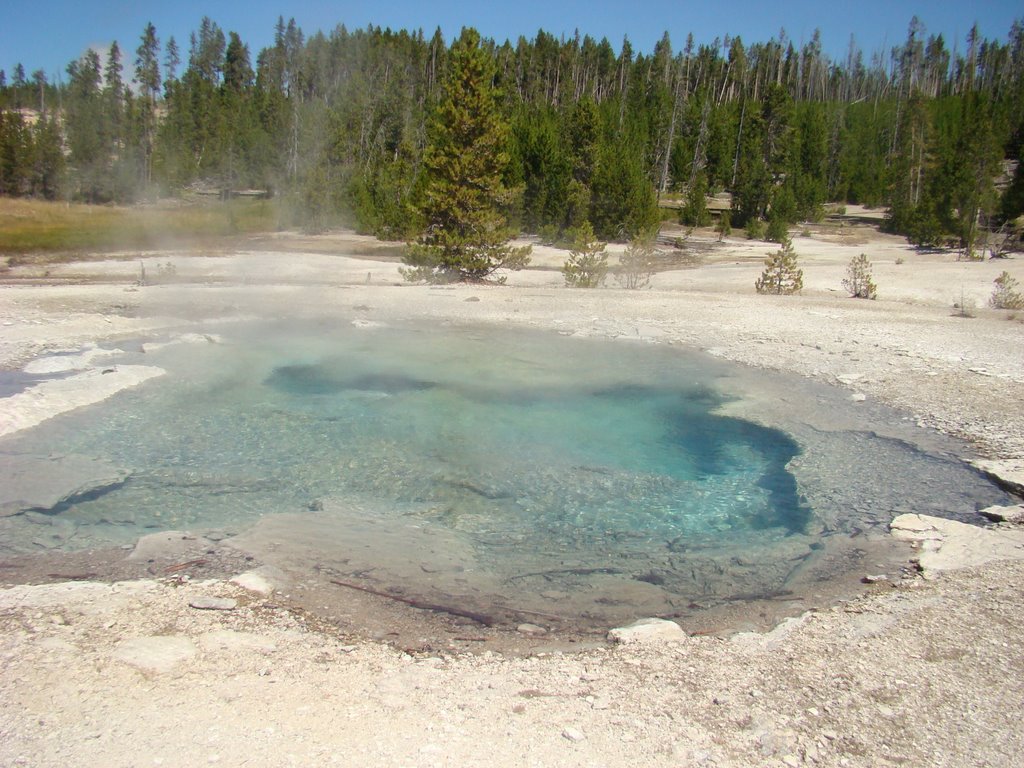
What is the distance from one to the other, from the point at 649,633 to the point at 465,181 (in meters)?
13.8

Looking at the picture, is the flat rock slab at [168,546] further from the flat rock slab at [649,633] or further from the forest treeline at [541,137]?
the forest treeline at [541,137]

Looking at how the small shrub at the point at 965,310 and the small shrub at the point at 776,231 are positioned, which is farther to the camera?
the small shrub at the point at 776,231

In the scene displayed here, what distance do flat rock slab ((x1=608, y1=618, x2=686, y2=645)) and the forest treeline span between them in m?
13.9

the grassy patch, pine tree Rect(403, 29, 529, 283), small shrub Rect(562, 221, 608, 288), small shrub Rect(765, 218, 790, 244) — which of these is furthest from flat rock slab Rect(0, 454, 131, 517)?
small shrub Rect(765, 218, 790, 244)

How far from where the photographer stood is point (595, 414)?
298 inches

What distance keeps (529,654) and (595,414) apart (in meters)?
4.30

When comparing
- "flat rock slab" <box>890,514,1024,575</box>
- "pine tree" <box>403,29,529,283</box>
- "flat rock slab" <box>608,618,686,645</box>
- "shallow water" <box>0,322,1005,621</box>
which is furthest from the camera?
"pine tree" <box>403,29,529,283</box>

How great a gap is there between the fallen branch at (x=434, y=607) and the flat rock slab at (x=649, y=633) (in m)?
0.58

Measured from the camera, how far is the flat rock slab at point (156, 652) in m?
3.15

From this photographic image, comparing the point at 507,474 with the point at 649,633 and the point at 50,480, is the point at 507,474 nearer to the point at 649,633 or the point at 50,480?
the point at 649,633

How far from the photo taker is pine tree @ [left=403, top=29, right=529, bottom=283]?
15.9 meters

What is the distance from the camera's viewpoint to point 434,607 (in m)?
3.90

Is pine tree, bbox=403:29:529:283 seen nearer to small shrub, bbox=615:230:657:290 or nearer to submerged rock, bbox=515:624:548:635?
small shrub, bbox=615:230:657:290

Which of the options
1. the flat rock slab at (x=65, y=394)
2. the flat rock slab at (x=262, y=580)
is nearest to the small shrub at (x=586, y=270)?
the flat rock slab at (x=65, y=394)
